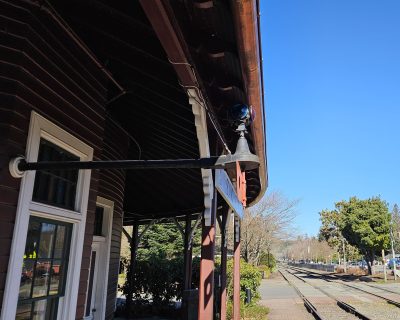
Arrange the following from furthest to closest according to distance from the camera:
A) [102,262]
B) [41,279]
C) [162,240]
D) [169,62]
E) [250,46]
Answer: [162,240], [102,262], [41,279], [169,62], [250,46]

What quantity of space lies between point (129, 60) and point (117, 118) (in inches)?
94.7

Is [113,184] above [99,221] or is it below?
above

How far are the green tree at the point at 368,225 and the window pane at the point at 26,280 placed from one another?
114 ft

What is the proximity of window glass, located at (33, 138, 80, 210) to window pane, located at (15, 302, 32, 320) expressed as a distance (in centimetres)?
86

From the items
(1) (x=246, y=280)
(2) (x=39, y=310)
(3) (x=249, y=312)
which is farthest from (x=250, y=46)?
(1) (x=246, y=280)

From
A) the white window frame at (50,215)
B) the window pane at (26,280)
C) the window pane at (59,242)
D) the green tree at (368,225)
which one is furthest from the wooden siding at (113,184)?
the green tree at (368,225)

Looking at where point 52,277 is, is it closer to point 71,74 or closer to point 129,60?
point 71,74

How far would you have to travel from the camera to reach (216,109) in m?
4.25

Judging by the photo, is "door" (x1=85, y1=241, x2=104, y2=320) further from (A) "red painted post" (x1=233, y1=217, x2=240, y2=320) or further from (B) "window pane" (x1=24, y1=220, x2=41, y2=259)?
(B) "window pane" (x1=24, y1=220, x2=41, y2=259)

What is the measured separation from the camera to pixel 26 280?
3336 mm

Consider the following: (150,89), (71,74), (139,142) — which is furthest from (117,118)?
(71,74)

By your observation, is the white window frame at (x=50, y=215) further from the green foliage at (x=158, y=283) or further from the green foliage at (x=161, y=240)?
the green foliage at (x=161, y=240)

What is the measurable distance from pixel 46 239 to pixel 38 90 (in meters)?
1.30

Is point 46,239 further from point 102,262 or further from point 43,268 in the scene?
point 102,262
